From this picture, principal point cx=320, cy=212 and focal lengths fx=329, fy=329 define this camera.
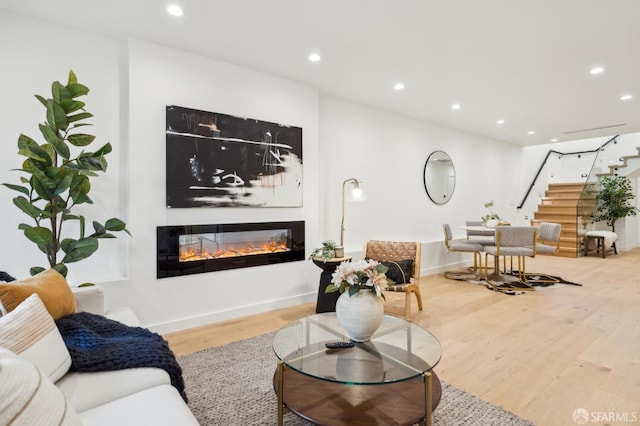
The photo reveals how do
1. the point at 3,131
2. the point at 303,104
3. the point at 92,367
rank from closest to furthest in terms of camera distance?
the point at 92,367 → the point at 3,131 → the point at 303,104

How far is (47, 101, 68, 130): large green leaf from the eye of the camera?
2305mm

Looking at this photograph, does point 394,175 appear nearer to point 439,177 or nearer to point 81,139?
point 439,177

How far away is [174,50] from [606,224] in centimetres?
1039

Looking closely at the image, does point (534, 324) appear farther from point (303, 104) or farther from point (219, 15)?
point (219, 15)

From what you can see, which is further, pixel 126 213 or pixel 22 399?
pixel 126 213

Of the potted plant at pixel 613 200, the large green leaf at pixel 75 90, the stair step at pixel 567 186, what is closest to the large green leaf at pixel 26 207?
the large green leaf at pixel 75 90

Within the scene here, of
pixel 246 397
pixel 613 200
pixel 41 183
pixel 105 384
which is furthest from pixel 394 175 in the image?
pixel 613 200

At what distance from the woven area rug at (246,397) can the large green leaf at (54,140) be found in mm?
1758

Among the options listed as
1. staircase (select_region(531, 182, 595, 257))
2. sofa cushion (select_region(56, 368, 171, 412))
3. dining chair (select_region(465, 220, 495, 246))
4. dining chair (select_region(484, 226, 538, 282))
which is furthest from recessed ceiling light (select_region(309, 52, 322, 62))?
staircase (select_region(531, 182, 595, 257))

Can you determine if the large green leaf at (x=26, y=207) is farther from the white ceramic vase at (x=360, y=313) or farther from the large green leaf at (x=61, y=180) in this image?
the white ceramic vase at (x=360, y=313)

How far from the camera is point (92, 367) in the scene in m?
1.47

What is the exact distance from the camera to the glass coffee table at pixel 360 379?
5.13ft

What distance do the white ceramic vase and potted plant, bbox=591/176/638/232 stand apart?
8.73 metres

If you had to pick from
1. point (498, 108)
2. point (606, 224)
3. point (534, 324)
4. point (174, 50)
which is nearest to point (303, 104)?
point (174, 50)
